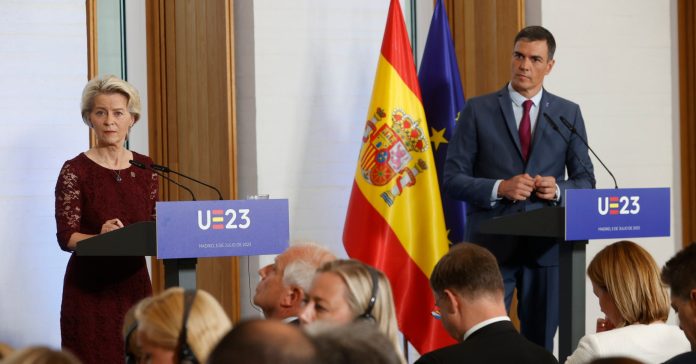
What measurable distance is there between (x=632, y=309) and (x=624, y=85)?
345 cm

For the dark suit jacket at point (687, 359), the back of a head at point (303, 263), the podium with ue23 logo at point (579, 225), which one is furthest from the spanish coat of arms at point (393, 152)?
the dark suit jacket at point (687, 359)

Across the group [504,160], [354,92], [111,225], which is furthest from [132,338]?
Answer: [354,92]

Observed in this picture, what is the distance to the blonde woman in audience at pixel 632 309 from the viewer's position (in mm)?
3227

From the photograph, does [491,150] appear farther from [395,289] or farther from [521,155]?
[395,289]

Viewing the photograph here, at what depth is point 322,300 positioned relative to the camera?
A: 8.89 ft

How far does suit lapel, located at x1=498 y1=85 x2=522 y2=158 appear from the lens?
4867 millimetres

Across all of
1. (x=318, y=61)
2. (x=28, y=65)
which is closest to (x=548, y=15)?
(x=318, y=61)

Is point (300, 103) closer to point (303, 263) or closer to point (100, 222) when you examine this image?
point (100, 222)

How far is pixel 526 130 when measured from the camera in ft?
16.1

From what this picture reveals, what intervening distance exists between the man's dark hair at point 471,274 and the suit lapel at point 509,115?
5.82 ft

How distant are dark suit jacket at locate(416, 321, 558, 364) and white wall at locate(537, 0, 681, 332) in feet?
12.1

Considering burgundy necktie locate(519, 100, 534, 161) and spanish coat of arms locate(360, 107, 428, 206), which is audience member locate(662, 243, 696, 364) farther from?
spanish coat of arms locate(360, 107, 428, 206)

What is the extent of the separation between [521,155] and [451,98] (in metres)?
1.16

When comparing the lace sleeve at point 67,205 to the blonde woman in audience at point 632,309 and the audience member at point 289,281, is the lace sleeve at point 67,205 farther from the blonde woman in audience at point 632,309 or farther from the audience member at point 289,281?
the blonde woman in audience at point 632,309
